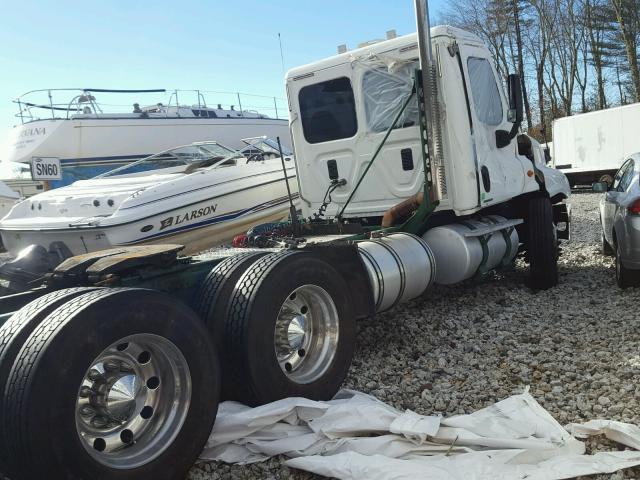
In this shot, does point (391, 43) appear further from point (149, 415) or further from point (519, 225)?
point (149, 415)

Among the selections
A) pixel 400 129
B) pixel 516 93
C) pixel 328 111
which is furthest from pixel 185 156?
pixel 516 93

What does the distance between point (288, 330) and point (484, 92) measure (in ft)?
12.6

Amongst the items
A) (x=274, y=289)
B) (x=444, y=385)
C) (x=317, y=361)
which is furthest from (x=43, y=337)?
(x=444, y=385)

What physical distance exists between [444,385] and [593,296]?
3.00 m

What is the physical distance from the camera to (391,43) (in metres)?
6.16

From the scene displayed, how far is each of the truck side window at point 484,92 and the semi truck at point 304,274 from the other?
0.07 ft

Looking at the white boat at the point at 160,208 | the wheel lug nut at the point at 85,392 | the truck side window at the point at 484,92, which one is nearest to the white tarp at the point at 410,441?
the wheel lug nut at the point at 85,392

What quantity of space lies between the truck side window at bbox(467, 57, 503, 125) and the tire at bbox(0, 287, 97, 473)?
4.64m

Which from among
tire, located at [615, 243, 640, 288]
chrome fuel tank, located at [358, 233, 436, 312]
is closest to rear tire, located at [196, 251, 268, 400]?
chrome fuel tank, located at [358, 233, 436, 312]

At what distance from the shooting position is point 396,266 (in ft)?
16.8

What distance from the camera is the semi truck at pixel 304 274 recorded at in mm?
2568

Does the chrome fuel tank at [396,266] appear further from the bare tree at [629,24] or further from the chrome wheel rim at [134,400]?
the bare tree at [629,24]

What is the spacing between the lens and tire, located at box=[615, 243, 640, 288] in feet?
20.7

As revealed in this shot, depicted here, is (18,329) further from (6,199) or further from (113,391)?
(6,199)
